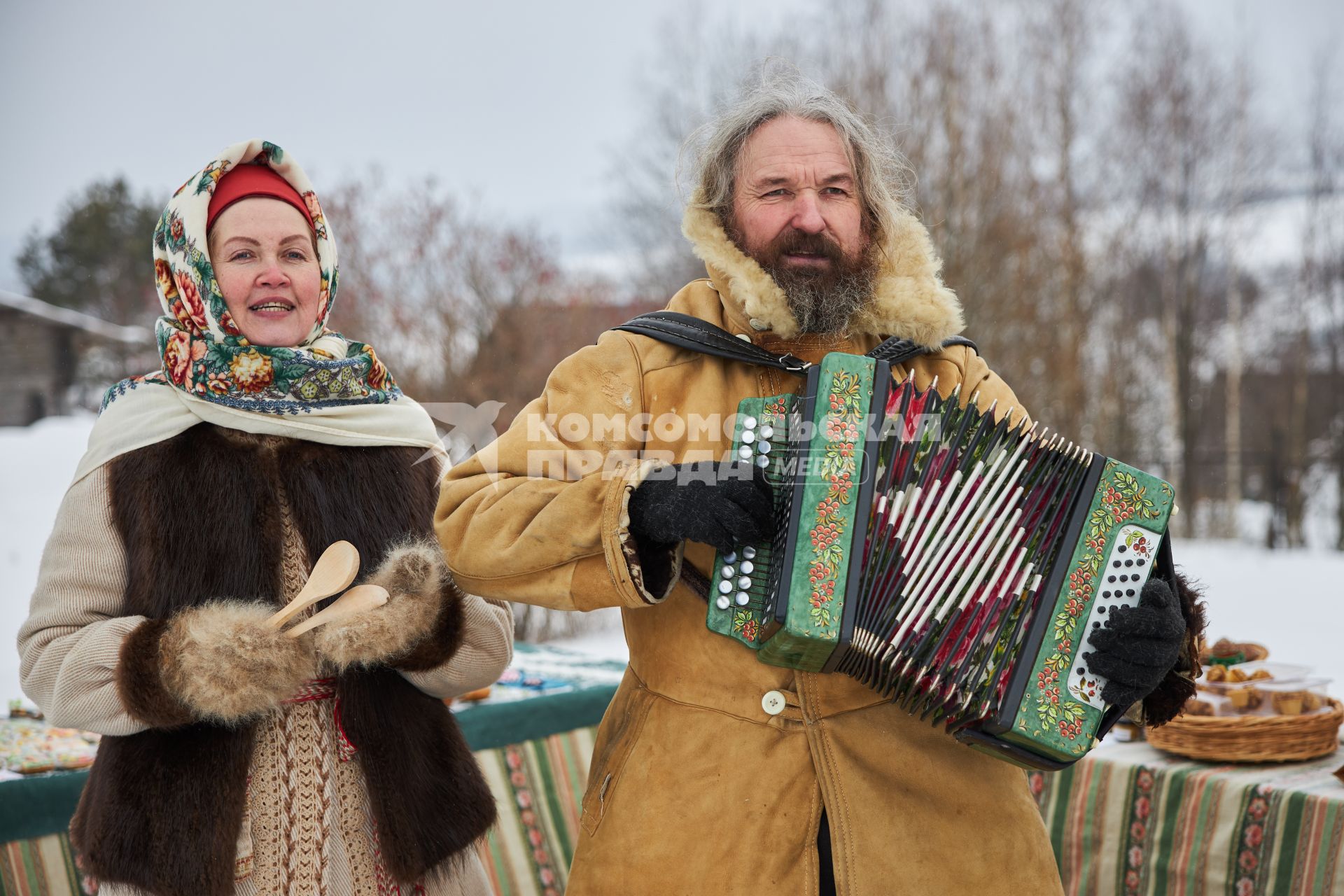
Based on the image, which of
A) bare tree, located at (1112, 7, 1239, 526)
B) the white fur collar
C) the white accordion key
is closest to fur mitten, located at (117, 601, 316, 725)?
the white fur collar

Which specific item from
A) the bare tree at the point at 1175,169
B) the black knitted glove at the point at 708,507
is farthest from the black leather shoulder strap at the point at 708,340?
the bare tree at the point at 1175,169

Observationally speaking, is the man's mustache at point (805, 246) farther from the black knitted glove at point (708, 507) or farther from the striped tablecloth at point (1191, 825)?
the striped tablecloth at point (1191, 825)

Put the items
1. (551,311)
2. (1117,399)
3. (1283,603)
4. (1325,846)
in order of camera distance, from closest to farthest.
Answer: (1325,846), (1283,603), (551,311), (1117,399)

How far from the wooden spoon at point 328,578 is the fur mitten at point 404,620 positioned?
3.7 inches

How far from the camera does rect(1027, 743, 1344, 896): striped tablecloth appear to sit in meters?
2.43

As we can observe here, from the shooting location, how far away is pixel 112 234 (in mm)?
19078

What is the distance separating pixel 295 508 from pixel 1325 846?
7.62 feet

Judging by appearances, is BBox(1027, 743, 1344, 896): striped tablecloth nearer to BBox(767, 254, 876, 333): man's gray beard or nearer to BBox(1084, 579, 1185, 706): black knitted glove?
BBox(1084, 579, 1185, 706): black knitted glove

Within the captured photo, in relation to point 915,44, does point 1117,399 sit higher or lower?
lower

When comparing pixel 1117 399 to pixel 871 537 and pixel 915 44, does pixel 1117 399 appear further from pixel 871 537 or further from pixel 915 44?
pixel 871 537

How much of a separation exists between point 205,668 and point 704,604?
835 mm

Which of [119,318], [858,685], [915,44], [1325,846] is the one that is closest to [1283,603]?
[915,44]

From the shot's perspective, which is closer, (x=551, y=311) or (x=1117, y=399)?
(x=551, y=311)

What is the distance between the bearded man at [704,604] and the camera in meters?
1.68
